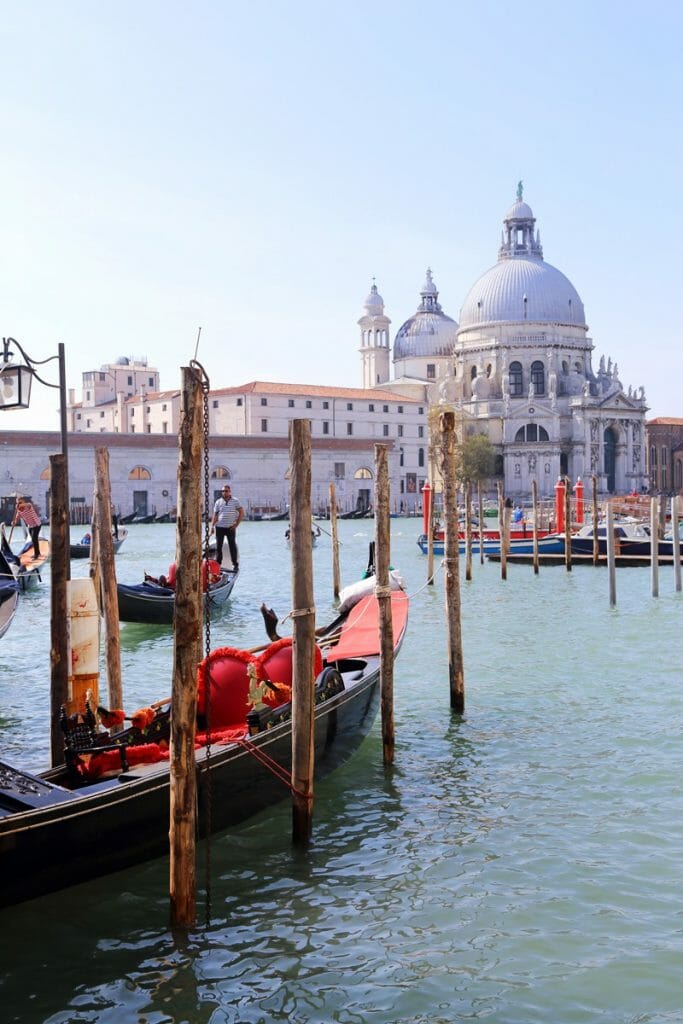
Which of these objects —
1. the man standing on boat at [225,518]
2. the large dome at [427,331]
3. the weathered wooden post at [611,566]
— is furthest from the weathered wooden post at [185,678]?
the large dome at [427,331]

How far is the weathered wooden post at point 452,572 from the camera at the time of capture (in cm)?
686

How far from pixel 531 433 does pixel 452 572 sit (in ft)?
153

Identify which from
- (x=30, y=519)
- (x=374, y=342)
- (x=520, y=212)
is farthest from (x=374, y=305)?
(x=30, y=519)

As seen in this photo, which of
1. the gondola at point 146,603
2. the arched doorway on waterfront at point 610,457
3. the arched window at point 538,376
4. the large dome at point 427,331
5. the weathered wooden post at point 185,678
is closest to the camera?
the weathered wooden post at point 185,678

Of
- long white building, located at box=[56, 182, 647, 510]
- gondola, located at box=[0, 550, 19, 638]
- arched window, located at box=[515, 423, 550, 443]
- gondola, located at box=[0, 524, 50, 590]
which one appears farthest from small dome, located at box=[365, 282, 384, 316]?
gondola, located at box=[0, 550, 19, 638]

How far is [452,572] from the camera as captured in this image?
6.93 meters

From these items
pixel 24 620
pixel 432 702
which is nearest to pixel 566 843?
pixel 432 702

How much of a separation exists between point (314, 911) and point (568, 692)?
13.7ft

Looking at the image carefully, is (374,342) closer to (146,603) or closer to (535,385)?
(535,385)

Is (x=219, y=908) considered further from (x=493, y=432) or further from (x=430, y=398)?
(x=430, y=398)

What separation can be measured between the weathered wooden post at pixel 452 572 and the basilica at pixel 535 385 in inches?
1749

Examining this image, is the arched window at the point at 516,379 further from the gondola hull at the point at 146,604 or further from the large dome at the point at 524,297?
the gondola hull at the point at 146,604

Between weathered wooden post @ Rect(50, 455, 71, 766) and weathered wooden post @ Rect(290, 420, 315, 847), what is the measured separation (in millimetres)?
1346

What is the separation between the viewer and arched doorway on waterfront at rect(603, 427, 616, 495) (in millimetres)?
53500
